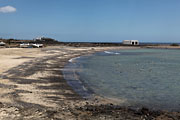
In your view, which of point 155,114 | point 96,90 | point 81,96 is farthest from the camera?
point 96,90

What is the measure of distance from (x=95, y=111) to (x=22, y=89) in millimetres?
4894

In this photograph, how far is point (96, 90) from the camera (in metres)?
11.7

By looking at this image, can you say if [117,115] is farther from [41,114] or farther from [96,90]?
[96,90]

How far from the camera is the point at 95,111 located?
24.7ft

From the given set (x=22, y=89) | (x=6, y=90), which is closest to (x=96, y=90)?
(x=22, y=89)

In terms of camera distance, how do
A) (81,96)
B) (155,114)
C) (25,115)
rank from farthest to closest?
(81,96) → (155,114) → (25,115)

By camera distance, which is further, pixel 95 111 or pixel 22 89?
pixel 22 89

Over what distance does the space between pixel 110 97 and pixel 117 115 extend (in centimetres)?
307

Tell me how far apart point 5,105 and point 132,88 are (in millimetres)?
7369

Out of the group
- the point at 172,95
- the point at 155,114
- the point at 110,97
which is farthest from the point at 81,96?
the point at 172,95

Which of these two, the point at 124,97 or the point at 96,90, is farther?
the point at 96,90

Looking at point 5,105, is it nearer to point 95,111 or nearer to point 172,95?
point 95,111

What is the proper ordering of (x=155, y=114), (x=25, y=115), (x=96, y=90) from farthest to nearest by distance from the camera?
(x=96, y=90)
(x=155, y=114)
(x=25, y=115)

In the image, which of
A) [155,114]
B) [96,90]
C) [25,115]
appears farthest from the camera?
[96,90]
